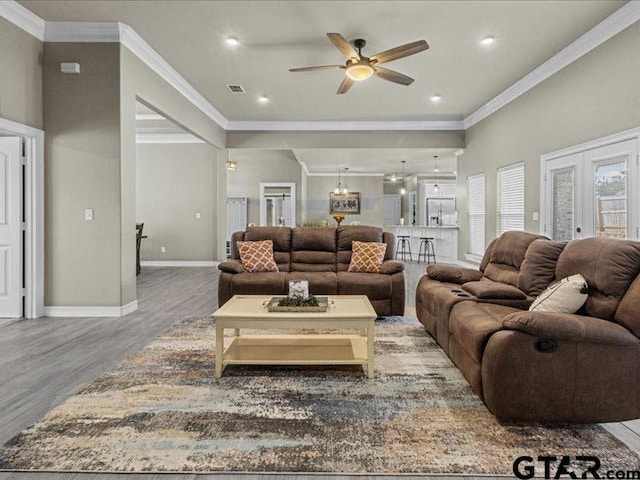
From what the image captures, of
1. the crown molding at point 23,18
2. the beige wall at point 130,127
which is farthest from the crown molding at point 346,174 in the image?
the crown molding at point 23,18

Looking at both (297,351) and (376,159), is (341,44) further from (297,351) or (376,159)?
(376,159)

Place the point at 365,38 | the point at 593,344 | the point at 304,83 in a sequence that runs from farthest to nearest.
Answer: the point at 304,83 → the point at 365,38 → the point at 593,344

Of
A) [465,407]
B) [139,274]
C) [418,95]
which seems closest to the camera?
[465,407]

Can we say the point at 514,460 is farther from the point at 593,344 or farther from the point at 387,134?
the point at 387,134

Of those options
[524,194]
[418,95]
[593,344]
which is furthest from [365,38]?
[593,344]

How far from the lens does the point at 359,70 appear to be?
13.4ft

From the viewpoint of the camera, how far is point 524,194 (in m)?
5.71

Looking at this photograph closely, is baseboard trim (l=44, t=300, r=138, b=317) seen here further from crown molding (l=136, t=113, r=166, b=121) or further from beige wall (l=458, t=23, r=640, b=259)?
beige wall (l=458, t=23, r=640, b=259)

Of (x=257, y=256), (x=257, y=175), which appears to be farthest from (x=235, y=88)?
(x=257, y=175)

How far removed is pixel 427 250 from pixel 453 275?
672 centimetres

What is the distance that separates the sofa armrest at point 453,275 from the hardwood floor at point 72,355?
82 cm

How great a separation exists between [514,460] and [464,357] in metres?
0.78

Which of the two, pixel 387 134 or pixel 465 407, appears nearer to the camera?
pixel 465 407

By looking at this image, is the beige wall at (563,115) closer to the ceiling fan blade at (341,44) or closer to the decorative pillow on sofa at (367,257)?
the decorative pillow on sofa at (367,257)
